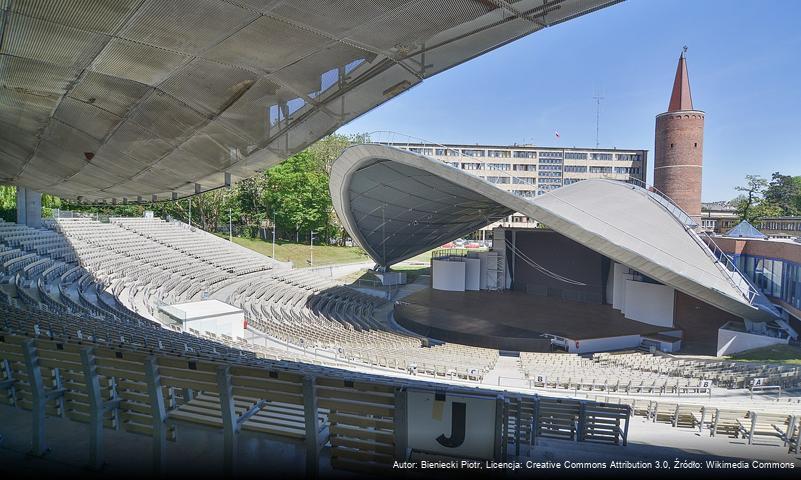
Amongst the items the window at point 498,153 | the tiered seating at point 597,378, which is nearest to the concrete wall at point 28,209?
the tiered seating at point 597,378

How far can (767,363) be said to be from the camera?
16.3 m

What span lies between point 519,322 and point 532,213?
8.72 m

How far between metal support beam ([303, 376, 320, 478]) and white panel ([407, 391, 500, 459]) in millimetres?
673

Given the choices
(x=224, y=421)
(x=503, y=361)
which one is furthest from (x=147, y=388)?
(x=503, y=361)

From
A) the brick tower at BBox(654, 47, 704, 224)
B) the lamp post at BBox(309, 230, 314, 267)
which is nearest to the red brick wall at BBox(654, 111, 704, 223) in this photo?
the brick tower at BBox(654, 47, 704, 224)

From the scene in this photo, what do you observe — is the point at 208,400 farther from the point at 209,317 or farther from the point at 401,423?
the point at 209,317

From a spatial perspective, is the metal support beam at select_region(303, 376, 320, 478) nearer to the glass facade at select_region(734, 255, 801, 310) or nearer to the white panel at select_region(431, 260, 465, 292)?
the glass facade at select_region(734, 255, 801, 310)

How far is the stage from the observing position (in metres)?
24.2

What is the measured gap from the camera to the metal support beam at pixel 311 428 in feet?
10.5

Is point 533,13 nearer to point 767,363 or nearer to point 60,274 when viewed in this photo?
point 767,363

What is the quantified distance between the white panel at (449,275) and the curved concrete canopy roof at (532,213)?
162 inches

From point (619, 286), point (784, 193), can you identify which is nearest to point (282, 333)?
point (619, 286)

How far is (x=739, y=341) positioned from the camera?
21531 millimetres

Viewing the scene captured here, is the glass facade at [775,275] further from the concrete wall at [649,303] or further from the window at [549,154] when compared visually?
the window at [549,154]
